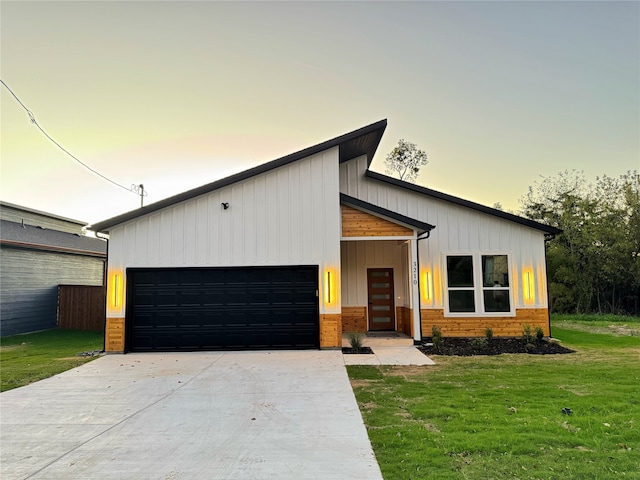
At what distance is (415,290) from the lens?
1070cm

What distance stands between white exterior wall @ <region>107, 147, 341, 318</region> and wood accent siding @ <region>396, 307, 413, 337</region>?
123 inches

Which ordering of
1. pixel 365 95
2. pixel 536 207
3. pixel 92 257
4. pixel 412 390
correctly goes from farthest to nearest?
pixel 536 207, pixel 92 257, pixel 365 95, pixel 412 390

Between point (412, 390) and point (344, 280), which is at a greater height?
point (344, 280)

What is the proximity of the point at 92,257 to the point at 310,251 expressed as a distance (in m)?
13.1

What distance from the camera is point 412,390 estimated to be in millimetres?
6109

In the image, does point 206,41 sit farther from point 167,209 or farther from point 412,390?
point 412,390

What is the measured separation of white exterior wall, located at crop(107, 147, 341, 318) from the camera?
10125 millimetres

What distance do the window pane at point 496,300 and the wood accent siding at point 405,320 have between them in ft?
7.11

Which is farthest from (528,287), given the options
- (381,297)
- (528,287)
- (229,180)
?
(229,180)

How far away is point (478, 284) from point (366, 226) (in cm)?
378

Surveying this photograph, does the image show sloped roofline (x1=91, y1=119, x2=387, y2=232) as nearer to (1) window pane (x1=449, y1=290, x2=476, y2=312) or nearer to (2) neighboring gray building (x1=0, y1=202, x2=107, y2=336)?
(1) window pane (x1=449, y1=290, x2=476, y2=312)

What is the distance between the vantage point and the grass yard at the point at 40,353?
7793 millimetres

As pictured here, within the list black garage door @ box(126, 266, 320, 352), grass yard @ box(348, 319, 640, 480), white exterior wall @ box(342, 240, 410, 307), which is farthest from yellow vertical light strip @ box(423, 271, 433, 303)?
black garage door @ box(126, 266, 320, 352)

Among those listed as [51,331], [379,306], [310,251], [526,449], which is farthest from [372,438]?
[51,331]
